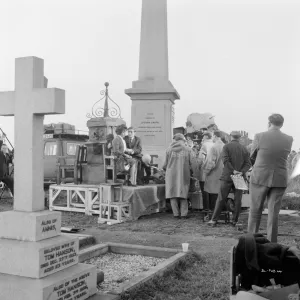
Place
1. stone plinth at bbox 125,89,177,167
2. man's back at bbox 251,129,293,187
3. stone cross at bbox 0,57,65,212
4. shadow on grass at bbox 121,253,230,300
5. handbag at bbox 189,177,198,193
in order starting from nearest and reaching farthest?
stone cross at bbox 0,57,65,212 < shadow on grass at bbox 121,253,230,300 < man's back at bbox 251,129,293,187 < handbag at bbox 189,177,198,193 < stone plinth at bbox 125,89,177,167

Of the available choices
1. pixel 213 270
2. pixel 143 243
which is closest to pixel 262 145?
pixel 213 270

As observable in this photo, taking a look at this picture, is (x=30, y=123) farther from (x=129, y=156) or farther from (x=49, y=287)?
(x=129, y=156)

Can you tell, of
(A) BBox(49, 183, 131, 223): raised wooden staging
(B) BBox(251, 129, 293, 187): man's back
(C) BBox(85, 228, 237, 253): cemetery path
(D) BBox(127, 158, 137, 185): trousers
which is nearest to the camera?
(B) BBox(251, 129, 293, 187): man's back

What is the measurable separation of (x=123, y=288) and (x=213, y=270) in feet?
4.01

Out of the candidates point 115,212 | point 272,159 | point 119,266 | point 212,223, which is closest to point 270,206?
point 272,159

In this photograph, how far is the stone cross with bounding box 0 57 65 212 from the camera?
358 centimetres

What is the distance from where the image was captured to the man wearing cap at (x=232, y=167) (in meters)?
7.71

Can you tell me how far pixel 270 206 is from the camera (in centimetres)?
562

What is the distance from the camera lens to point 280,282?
298 centimetres

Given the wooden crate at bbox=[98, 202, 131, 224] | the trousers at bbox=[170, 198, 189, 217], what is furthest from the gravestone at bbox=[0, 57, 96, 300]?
the trousers at bbox=[170, 198, 189, 217]

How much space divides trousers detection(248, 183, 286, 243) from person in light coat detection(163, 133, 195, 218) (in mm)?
3277

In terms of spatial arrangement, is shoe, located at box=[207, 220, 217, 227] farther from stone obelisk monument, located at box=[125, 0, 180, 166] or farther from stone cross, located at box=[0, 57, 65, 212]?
stone cross, located at box=[0, 57, 65, 212]

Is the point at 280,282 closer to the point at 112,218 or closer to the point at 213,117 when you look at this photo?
the point at 112,218

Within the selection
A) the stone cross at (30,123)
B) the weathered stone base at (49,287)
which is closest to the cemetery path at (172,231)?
the weathered stone base at (49,287)
